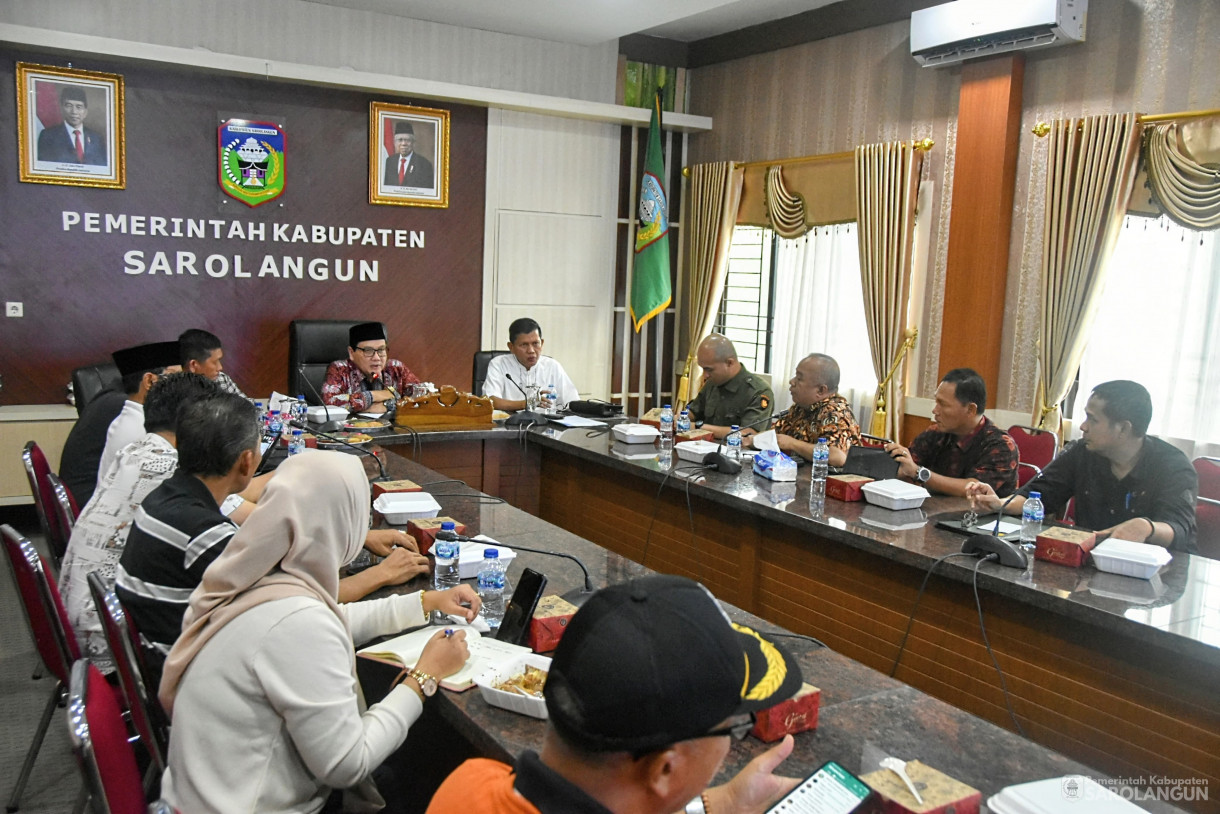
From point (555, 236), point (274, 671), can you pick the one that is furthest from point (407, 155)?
point (274, 671)

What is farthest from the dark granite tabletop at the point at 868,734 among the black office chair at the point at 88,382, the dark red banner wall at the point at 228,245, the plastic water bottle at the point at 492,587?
the dark red banner wall at the point at 228,245

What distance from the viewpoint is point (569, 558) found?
8.11 feet

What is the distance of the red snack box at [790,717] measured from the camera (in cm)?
158

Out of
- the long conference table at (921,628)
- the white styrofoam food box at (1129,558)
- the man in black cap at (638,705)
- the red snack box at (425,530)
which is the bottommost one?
the long conference table at (921,628)

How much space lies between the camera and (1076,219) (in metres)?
4.57

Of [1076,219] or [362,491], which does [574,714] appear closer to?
[362,491]

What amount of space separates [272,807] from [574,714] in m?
0.83

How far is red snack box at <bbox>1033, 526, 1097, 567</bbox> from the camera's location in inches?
102

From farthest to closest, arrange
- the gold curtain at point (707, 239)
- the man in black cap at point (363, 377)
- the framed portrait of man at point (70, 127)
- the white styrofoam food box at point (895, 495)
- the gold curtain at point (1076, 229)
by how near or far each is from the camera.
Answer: the gold curtain at point (707, 239), the framed portrait of man at point (70, 127), the man in black cap at point (363, 377), the gold curtain at point (1076, 229), the white styrofoam food box at point (895, 495)

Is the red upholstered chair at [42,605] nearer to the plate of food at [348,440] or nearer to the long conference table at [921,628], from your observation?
the long conference table at [921,628]

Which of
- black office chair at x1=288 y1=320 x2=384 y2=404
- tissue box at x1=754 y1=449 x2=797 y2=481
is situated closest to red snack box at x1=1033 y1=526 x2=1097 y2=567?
tissue box at x1=754 y1=449 x2=797 y2=481

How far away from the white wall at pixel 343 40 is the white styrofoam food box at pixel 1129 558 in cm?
489

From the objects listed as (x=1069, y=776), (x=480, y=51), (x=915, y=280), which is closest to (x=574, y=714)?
(x=1069, y=776)

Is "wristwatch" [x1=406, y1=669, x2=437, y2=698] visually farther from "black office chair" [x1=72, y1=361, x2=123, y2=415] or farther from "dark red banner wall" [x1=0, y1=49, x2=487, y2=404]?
"dark red banner wall" [x1=0, y1=49, x2=487, y2=404]
